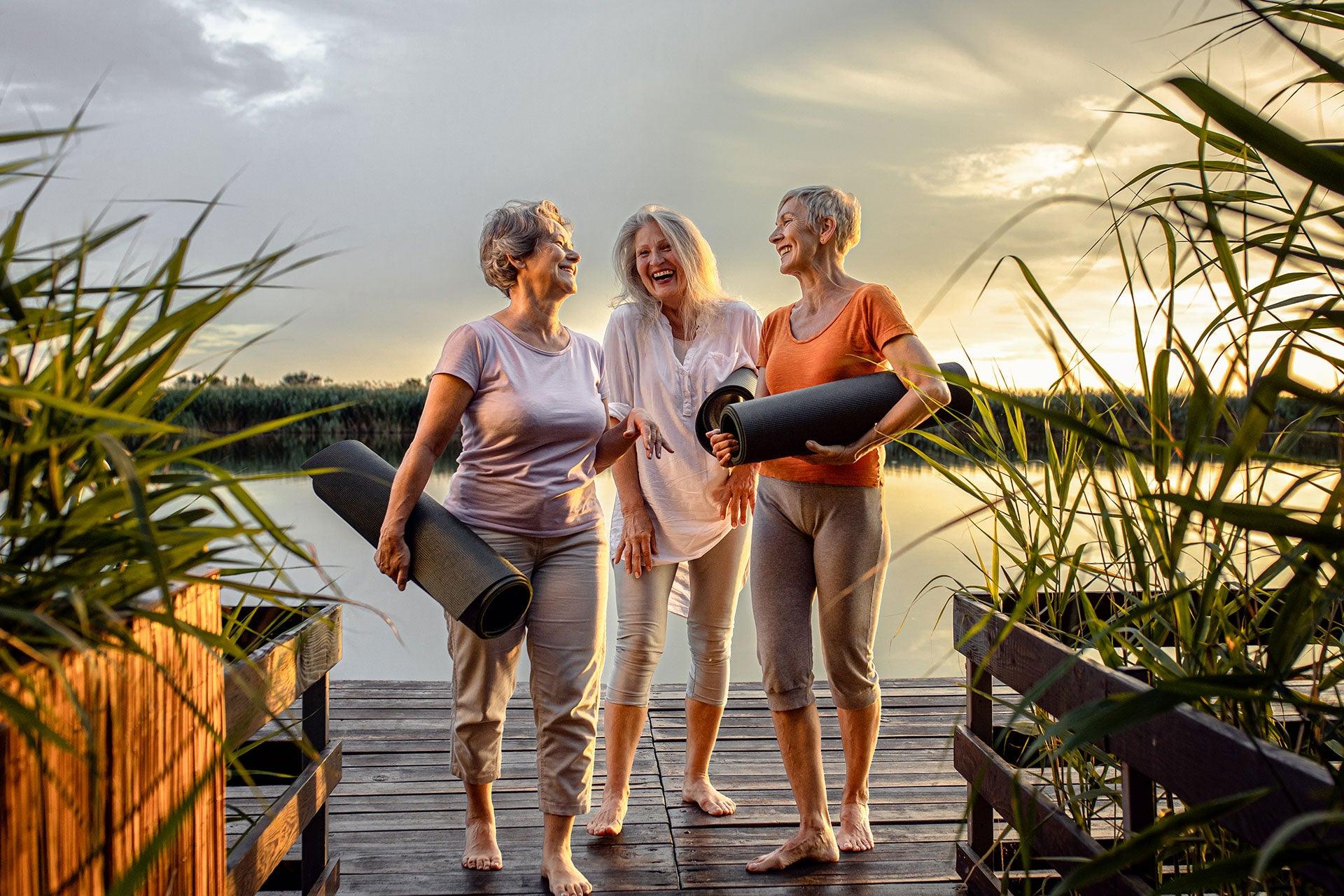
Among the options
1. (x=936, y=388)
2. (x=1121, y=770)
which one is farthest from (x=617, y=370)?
(x=1121, y=770)

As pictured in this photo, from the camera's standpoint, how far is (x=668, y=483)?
9.27 ft

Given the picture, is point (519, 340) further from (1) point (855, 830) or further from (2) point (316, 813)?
(1) point (855, 830)

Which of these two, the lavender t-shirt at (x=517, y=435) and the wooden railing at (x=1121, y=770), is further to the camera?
the lavender t-shirt at (x=517, y=435)

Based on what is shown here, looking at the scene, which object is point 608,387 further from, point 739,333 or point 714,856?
point 714,856

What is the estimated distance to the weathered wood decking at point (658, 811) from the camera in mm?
2512

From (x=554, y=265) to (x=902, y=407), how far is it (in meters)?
0.93

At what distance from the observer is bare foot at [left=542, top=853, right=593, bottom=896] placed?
2.38 m

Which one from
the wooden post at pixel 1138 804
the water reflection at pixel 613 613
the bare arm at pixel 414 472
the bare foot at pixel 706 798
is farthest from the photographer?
the water reflection at pixel 613 613

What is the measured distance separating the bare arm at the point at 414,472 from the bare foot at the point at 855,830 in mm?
1378

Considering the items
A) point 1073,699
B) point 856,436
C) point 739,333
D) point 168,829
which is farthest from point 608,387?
point 168,829

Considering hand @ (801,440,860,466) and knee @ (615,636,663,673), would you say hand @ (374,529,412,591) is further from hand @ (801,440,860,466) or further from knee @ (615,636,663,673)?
hand @ (801,440,860,466)

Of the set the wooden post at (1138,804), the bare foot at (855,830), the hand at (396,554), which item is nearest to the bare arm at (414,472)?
the hand at (396,554)

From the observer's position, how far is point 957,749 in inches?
89.0

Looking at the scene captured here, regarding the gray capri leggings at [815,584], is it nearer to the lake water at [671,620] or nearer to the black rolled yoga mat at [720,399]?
the black rolled yoga mat at [720,399]
